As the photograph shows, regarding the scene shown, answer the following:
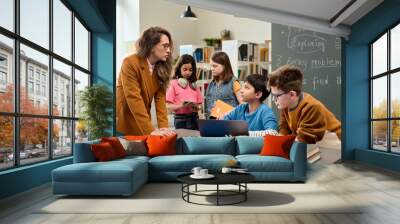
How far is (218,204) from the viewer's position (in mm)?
4566

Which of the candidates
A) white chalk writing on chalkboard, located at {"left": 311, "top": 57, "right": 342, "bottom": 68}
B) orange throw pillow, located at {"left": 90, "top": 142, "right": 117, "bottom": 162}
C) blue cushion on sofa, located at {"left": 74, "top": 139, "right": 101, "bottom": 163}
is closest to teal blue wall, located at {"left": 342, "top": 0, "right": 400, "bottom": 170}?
white chalk writing on chalkboard, located at {"left": 311, "top": 57, "right": 342, "bottom": 68}

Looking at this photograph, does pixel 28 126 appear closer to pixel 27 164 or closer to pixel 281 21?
pixel 27 164

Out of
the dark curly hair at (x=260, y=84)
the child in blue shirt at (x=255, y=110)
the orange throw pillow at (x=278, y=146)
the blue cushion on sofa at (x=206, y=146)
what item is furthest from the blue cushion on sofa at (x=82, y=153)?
the dark curly hair at (x=260, y=84)

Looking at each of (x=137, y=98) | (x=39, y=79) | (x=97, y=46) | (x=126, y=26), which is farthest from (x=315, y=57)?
(x=39, y=79)

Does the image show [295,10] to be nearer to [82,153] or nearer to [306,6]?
[306,6]

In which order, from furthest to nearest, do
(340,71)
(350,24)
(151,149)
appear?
(340,71), (350,24), (151,149)

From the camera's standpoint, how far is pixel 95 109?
8.03 meters

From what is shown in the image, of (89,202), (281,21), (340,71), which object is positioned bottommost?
(89,202)

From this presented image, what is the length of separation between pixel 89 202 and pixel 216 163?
1982mm

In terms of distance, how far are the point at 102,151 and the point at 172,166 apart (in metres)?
1.00

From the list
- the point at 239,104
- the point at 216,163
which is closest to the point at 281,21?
the point at 239,104

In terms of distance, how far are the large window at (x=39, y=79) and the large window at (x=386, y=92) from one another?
231 inches

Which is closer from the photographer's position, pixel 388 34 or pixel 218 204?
pixel 218 204

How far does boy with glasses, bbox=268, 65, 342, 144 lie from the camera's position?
8867 millimetres
